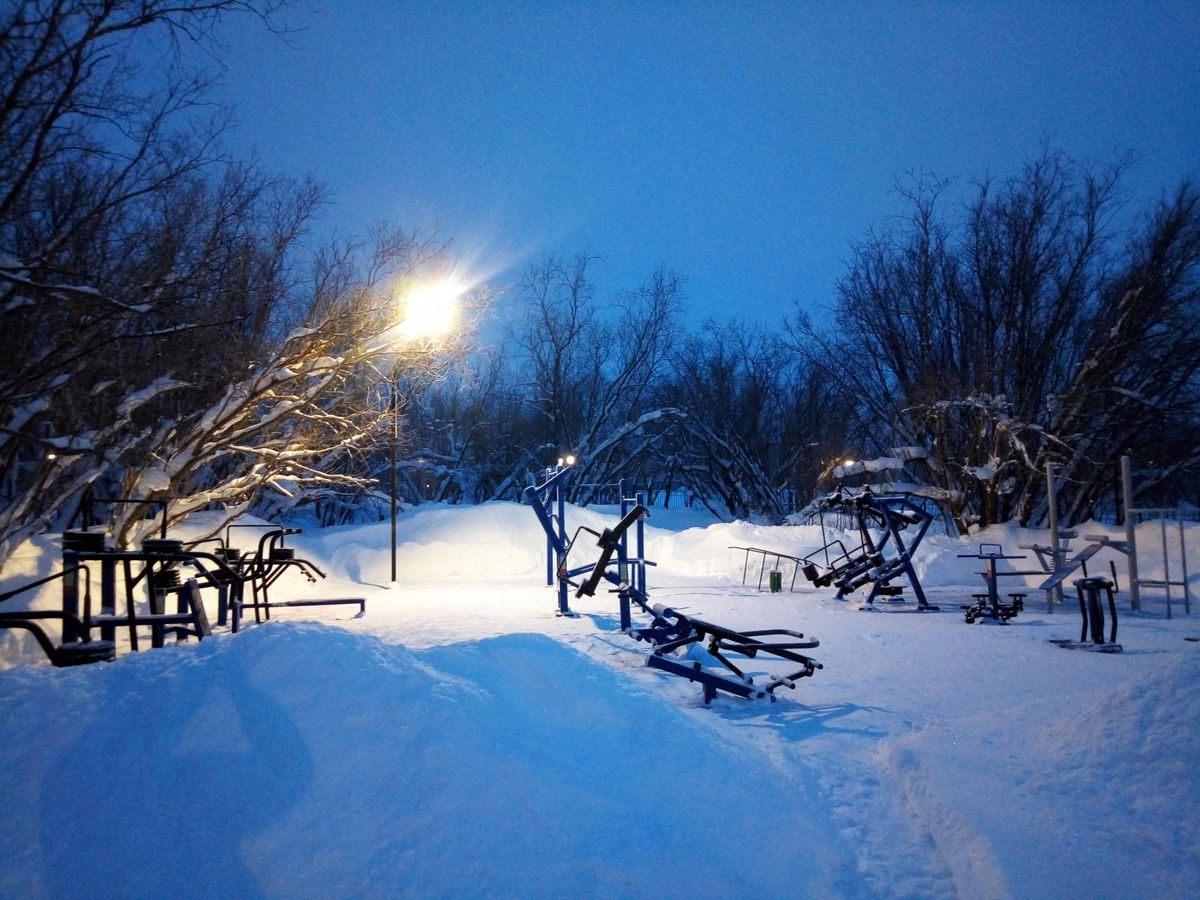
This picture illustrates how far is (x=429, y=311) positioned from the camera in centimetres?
1720

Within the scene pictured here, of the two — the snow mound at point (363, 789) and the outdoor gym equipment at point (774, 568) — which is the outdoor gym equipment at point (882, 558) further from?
the snow mound at point (363, 789)

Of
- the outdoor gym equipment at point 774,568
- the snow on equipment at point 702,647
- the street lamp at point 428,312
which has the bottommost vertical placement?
the outdoor gym equipment at point 774,568

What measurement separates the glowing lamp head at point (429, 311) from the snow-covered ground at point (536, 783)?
461 inches

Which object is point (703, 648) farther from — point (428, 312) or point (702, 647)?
point (428, 312)

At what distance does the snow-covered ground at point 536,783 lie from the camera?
3711mm

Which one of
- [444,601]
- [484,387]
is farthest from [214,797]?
[484,387]

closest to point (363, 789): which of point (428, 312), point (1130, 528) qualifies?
point (428, 312)

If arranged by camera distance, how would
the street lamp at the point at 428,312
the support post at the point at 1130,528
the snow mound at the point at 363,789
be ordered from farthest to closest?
the street lamp at the point at 428,312, the support post at the point at 1130,528, the snow mound at the point at 363,789

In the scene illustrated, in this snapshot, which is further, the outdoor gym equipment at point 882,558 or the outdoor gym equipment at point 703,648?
the outdoor gym equipment at point 882,558

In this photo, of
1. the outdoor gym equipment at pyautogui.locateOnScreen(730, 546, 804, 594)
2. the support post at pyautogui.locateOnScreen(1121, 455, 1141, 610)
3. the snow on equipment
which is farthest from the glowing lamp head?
the support post at pyautogui.locateOnScreen(1121, 455, 1141, 610)

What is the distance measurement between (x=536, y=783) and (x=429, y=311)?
14195 mm

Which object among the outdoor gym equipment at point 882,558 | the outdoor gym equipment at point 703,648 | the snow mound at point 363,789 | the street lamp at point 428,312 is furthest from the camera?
the street lamp at point 428,312


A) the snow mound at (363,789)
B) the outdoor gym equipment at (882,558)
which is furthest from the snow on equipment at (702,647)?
the outdoor gym equipment at (882,558)

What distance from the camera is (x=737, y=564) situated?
24156 millimetres
